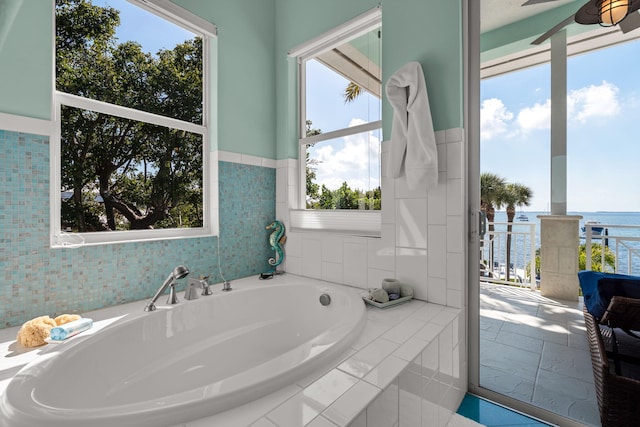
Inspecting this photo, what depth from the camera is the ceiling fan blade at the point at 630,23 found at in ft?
4.07

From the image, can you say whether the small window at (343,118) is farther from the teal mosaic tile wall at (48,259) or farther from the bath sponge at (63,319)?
the bath sponge at (63,319)

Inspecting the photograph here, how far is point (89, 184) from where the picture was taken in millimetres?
1743

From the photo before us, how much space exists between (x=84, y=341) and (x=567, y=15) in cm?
259

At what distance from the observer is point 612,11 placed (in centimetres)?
132

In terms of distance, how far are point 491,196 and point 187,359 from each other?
6.37ft

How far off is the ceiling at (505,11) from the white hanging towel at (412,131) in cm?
45

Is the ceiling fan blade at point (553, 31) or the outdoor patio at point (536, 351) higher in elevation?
the ceiling fan blade at point (553, 31)

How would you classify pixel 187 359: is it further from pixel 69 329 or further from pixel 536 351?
pixel 536 351

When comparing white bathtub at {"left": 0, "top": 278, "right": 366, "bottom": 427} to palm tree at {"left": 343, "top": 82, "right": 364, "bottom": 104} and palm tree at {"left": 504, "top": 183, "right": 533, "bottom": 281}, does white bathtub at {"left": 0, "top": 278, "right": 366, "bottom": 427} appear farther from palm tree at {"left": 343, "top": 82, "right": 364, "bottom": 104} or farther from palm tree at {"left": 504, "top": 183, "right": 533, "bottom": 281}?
palm tree at {"left": 343, "top": 82, "right": 364, "bottom": 104}

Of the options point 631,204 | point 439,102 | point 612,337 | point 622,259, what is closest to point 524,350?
point 612,337

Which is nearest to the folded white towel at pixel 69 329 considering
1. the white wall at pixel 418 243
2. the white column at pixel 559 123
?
the white wall at pixel 418 243

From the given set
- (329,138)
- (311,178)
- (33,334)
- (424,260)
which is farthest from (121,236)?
(424,260)

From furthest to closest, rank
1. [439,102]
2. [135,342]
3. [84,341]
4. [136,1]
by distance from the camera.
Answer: [136,1], [439,102], [135,342], [84,341]

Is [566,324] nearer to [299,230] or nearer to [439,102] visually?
[439,102]
